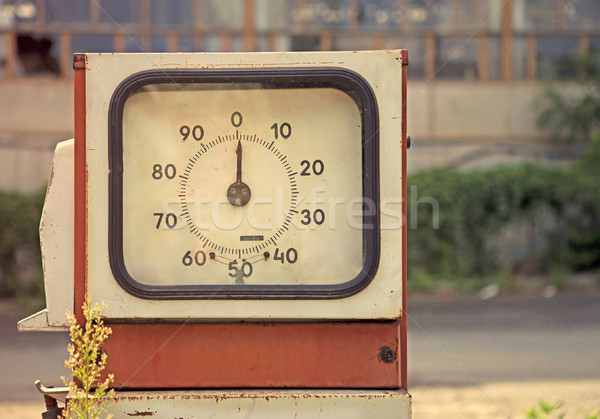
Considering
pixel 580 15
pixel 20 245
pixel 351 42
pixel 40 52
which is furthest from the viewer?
pixel 580 15

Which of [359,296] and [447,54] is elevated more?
[447,54]

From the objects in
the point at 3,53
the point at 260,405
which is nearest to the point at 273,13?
the point at 3,53

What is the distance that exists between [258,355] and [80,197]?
631 millimetres

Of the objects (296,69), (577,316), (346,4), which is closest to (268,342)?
(296,69)

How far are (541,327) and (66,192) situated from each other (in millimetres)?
7050

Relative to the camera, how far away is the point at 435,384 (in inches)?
232

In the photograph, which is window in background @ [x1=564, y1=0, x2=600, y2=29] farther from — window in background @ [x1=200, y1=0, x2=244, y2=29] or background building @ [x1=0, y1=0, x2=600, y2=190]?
window in background @ [x1=200, y1=0, x2=244, y2=29]

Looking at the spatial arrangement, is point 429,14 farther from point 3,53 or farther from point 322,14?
point 3,53

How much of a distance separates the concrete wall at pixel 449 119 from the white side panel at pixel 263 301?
415 inches

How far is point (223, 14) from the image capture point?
1267 centimetres

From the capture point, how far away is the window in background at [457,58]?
12844 mm

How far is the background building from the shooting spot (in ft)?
40.7

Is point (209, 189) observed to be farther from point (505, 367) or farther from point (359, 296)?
point (505, 367)

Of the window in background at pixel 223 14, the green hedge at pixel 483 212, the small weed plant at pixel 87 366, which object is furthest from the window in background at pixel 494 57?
the small weed plant at pixel 87 366
